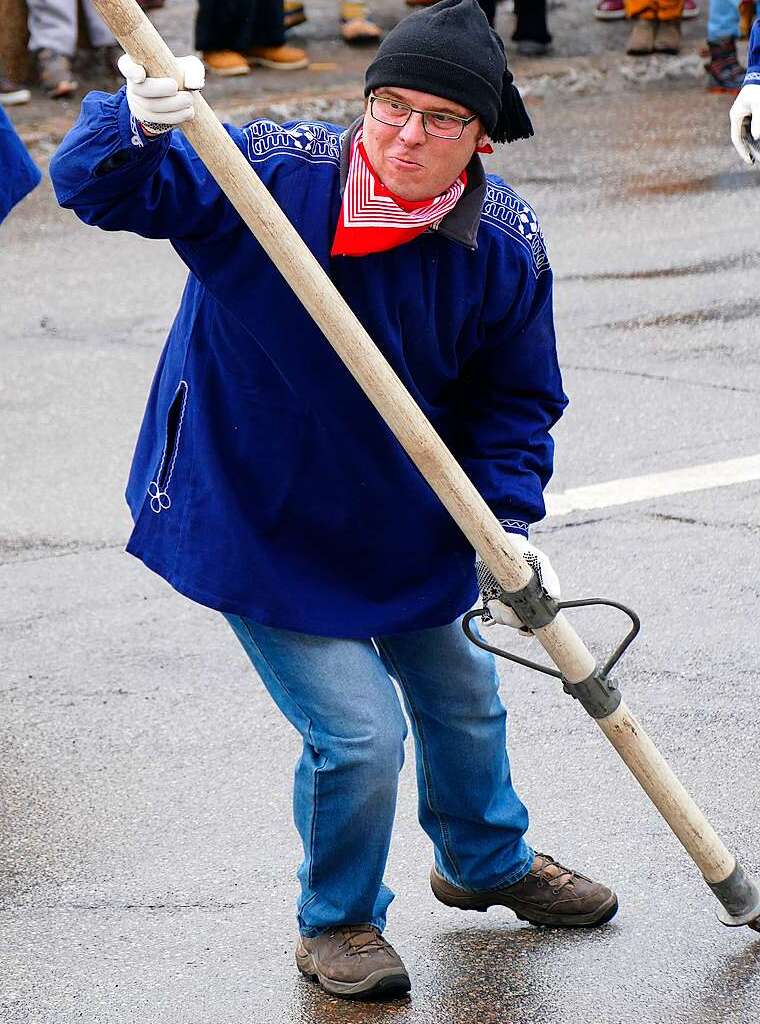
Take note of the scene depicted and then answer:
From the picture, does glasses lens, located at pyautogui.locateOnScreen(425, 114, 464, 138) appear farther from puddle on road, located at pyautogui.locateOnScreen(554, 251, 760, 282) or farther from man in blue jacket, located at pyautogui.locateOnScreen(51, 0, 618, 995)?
puddle on road, located at pyautogui.locateOnScreen(554, 251, 760, 282)

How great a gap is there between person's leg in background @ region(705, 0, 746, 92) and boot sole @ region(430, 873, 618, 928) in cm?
867

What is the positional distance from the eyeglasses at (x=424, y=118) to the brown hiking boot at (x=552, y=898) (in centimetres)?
155

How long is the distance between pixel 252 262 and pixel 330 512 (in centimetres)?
48

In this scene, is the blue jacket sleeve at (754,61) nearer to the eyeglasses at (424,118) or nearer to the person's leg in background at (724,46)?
the eyeglasses at (424,118)

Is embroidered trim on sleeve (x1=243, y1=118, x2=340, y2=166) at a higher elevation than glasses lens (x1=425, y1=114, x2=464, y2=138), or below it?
below

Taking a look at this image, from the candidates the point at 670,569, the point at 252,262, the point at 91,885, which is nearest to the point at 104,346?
the point at 670,569

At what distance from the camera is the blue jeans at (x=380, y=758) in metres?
3.19

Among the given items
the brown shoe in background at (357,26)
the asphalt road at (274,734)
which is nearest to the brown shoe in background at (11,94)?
the brown shoe in background at (357,26)

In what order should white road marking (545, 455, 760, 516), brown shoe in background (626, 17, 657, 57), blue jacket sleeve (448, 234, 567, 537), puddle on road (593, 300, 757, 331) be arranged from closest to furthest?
1. blue jacket sleeve (448, 234, 567, 537)
2. white road marking (545, 455, 760, 516)
3. puddle on road (593, 300, 757, 331)
4. brown shoe in background (626, 17, 657, 57)

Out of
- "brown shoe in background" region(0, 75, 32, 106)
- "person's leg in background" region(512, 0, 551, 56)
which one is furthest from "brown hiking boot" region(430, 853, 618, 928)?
"person's leg in background" region(512, 0, 551, 56)

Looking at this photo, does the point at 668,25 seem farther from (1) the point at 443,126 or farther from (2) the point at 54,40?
(1) the point at 443,126

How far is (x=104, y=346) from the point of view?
7.04m

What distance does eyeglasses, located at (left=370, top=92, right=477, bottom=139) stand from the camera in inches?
117

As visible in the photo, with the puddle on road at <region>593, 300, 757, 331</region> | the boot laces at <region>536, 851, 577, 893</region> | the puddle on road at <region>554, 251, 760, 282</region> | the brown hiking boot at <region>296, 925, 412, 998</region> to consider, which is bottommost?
the puddle on road at <region>554, 251, 760, 282</region>
